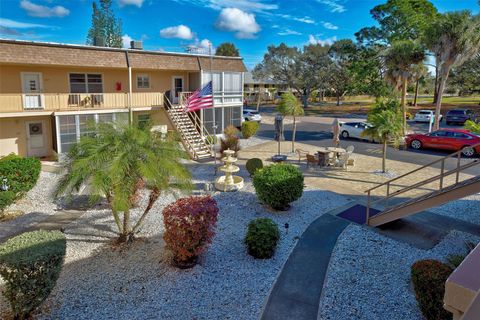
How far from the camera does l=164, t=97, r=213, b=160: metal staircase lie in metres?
21.0

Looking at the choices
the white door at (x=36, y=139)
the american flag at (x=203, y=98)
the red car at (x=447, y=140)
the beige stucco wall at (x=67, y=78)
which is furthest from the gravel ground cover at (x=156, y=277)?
the red car at (x=447, y=140)

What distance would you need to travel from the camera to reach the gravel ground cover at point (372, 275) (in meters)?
6.82

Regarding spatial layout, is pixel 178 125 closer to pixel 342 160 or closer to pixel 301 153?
pixel 301 153

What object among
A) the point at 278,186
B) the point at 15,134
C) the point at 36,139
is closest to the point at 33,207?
the point at 15,134

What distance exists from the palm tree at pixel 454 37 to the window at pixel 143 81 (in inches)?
785

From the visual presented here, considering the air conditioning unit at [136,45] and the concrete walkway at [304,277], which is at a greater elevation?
the air conditioning unit at [136,45]

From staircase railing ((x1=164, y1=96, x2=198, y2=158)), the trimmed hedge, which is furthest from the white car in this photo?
the trimmed hedge

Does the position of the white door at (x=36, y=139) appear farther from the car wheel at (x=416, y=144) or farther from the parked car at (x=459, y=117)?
the parked car at (x=459, y=117)

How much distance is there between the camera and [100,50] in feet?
65.7

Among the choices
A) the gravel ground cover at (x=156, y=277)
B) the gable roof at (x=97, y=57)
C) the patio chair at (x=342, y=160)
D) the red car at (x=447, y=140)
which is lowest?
the gravel ground cover at (x=156, y=277)

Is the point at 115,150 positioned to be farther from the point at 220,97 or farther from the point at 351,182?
the point at 220,97

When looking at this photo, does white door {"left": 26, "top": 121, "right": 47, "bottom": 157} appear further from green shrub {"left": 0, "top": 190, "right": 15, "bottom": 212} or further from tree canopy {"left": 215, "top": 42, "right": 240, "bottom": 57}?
tree canopy {"left": 215, "top": 42, "right": 240, "bottom": 57}

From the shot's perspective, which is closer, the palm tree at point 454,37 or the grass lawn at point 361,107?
the palm tree at point 454,37

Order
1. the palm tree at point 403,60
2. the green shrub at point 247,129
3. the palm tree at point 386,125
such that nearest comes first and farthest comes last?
1. the palm tree at point 386,125
2. the green shrub at point 247,129
3. the palm tree at point 403,60
